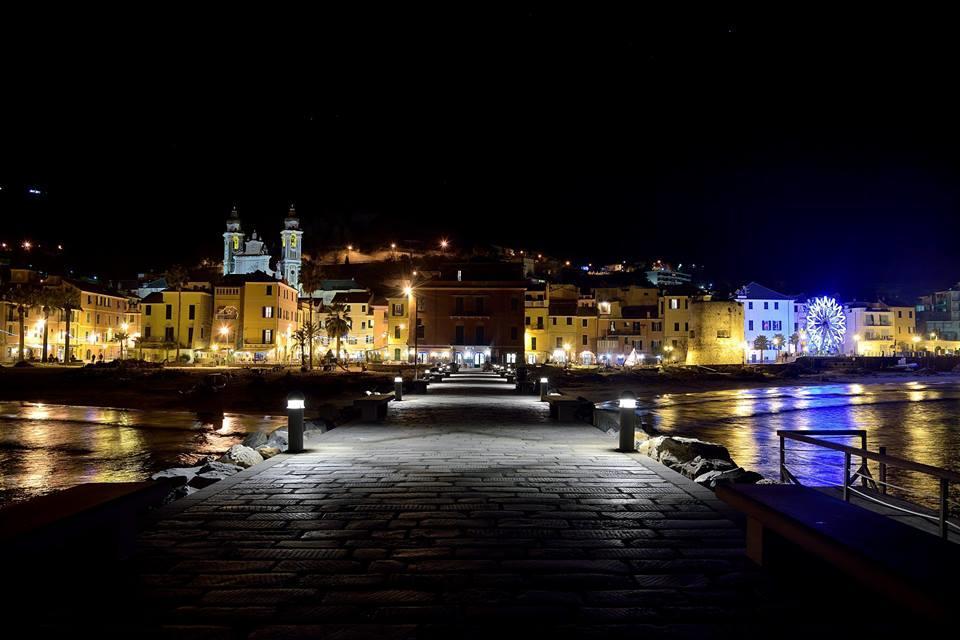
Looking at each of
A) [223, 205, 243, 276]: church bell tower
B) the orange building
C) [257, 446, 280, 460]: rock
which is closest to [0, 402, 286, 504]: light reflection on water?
[257, 446, 280, 460]: rock

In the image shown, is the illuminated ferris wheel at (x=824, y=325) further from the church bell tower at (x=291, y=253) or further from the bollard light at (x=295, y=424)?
the bollard light at (x=295, y=424)

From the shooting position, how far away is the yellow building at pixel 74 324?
76000mm

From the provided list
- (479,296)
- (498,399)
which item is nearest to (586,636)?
(498,399)

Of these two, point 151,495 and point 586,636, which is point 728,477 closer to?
point 586,636

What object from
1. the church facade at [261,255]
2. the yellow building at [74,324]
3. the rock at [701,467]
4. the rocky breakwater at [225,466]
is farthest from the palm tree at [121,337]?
the rock at [701,467]

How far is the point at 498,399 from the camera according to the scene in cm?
2470

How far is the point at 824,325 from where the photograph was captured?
86.2 m

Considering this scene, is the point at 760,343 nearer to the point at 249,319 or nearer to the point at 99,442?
the point at 249,319

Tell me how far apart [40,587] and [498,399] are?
20.6 m

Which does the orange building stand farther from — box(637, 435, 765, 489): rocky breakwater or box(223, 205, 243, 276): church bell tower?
box(223, 205, 243, 276): church bell tower

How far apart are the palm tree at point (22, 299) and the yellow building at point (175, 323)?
11.7 m

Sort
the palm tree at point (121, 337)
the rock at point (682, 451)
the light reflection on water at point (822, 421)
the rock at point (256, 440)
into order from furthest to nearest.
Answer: the palm tree at point (121, 337) < the light reflection on water at point (822, 421) < the rock at point (256, 440) < the rock at point (682, 451)

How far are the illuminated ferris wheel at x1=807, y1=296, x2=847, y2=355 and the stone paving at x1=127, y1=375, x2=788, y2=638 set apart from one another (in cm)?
8862

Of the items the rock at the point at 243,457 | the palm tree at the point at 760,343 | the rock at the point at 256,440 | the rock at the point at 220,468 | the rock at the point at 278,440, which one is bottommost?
the rock at the point at 256,440
